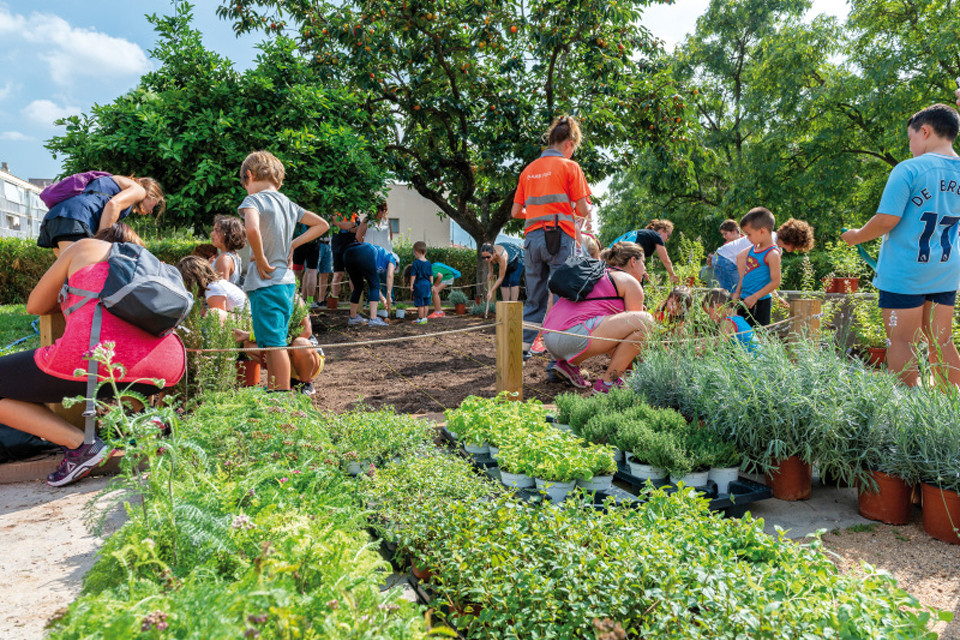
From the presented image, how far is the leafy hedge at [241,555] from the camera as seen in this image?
112cm

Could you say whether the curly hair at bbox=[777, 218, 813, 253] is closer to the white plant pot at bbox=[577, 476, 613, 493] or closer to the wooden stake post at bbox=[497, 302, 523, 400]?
the wooden stake post at bbox=[497, 302, 523, 400]

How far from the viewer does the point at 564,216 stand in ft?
17.4

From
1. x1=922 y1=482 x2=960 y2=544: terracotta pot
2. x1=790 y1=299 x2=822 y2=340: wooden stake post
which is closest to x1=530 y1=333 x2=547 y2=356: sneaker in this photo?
x1=790 y1=299 x2=822 y2=340: wooden stake post

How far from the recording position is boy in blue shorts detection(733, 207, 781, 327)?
497cm

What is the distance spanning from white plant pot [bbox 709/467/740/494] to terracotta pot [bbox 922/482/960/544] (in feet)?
2.46

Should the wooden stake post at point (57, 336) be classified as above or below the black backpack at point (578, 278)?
below

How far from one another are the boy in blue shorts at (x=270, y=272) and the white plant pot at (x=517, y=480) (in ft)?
6.32

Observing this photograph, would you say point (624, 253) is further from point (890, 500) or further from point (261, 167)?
point (261, 167)

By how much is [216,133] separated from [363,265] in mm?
2827

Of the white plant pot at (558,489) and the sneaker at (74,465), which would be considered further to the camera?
the sneaker at (74,465)

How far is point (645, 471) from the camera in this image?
2758mm

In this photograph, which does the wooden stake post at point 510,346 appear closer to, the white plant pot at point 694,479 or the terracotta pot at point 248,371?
the white plant pot at point 694,479

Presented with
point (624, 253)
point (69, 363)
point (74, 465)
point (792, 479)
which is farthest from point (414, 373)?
point (792, 479)

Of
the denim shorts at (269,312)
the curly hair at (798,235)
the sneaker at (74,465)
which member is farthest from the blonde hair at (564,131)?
the sneaker at (74,465)
